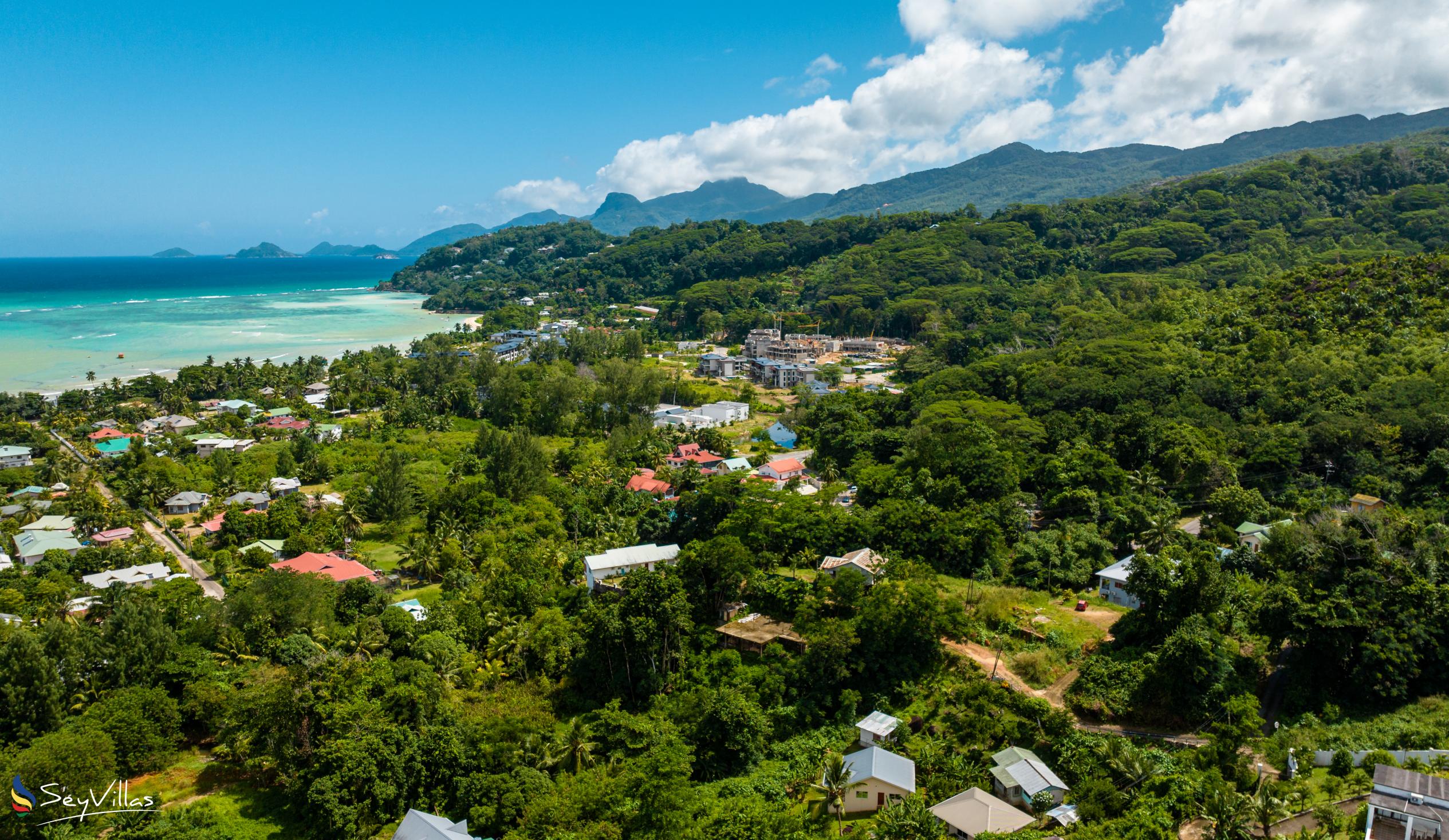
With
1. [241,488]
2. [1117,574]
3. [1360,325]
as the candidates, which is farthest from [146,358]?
[1360,325]

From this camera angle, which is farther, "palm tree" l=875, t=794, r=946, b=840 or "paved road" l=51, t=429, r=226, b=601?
"paved road" l=51, t=429, r=226, b=601

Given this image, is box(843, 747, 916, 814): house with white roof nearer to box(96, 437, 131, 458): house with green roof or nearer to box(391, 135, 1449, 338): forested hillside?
box(96, 437, 131, 458): house with green roof

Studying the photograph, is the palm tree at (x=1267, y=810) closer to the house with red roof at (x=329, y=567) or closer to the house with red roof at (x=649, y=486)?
the house with red roof at (x=329, y=567)

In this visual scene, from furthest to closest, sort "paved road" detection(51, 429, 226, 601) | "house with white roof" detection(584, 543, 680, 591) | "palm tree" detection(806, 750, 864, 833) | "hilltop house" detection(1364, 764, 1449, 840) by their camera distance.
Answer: "paved road" detection(51, 429, 226, 601), "house with white roof" detection(584, 543, 680, 591), "palm tree" detection(806, 750, 864, 833), "hilltop house" detection(1364, 764, 1449, 840)

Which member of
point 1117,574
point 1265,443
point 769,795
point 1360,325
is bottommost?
point 769,795

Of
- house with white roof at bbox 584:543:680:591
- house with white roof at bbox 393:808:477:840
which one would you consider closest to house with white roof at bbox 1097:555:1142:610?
house with white roof at bbox 584:543:680:591

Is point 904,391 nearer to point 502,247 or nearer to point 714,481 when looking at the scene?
point 714,481

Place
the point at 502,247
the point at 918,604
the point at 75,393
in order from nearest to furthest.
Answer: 1. the point at 918,604
2. the point at 75,393
3. the point at 502,247
